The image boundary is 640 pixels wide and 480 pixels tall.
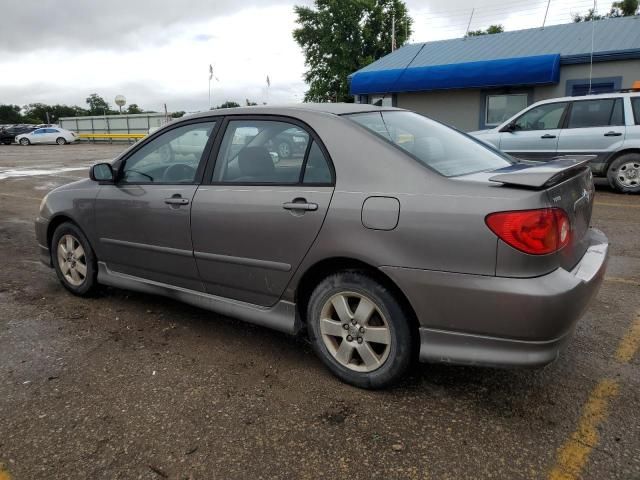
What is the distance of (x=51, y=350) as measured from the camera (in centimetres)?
341

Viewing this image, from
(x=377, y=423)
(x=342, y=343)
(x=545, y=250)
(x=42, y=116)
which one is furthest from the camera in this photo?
(x=42, y=116)

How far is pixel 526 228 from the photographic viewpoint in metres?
2.29

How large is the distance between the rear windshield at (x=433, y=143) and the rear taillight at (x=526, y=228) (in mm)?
440

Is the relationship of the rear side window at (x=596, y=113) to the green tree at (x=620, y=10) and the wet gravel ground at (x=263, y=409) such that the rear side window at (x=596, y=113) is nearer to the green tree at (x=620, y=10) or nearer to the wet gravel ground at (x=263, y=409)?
the wet gravel ground at (x=263, y=409)

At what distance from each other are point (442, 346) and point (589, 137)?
26.9 ft

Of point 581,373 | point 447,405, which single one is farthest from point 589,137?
point 447,405

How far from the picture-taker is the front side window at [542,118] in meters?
9.57

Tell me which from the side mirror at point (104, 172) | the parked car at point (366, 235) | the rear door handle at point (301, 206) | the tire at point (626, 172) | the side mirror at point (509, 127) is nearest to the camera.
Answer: the parked car at point (366, 235)

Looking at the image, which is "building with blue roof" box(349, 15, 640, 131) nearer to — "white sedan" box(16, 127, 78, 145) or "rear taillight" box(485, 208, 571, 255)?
"rear taillight" box(485, 208, 571, 255)

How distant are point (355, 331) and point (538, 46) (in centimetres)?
1555

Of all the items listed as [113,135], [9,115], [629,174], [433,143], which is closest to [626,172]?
[629,174]

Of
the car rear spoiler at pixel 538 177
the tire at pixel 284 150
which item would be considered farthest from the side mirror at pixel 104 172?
the car rear spoiler at pixel 538 177

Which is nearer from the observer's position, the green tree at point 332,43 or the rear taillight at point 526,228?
the rear taillight at point 526,228

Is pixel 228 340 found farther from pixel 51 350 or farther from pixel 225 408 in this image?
pixel 51 350
